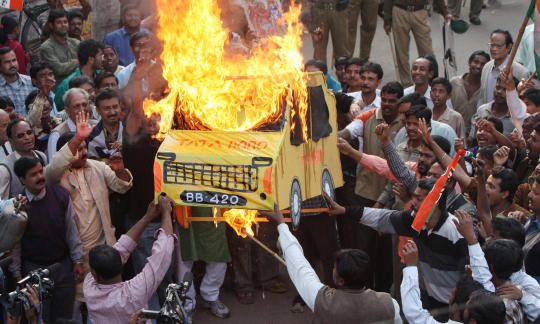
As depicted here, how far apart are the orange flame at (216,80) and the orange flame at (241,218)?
732 millimetres

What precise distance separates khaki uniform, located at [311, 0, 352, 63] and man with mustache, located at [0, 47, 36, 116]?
5766 millimetres

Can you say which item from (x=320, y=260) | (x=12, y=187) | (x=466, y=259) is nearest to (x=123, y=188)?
(x=12, y=187)

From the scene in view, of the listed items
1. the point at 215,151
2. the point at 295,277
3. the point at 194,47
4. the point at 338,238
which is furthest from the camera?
the point at 338,238

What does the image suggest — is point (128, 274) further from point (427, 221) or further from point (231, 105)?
point (427, 221)

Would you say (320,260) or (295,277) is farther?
(320,260)

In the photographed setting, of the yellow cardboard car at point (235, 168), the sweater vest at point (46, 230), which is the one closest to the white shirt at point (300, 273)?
the yellow cardboard car at point (235, 168)

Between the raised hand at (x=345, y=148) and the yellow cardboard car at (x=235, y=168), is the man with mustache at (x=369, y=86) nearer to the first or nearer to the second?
the raised hand at (x=345, y=148)

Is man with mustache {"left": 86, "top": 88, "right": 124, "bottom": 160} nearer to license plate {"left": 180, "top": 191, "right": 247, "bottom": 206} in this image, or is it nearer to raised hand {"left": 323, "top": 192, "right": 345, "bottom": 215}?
license plate {"left": 180, "top": 191, "right": 247, "bottom": 206}

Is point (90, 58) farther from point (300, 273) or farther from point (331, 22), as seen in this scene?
point (300, 273)

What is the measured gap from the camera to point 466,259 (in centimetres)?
761

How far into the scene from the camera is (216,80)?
766cm

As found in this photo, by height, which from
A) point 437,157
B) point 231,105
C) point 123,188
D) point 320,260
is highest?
point 231,105

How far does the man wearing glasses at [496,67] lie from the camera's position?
38.7 ft

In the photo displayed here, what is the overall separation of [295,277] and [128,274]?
3650 mm
